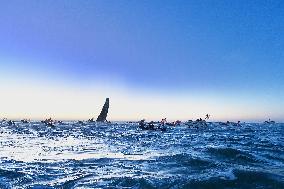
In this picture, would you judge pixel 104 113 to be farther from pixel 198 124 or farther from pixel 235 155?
pixel 235 155

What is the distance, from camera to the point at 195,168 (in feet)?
55.7

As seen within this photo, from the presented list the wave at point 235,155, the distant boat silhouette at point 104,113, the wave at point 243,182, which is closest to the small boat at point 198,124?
the distant boat silhouette at point 104,113

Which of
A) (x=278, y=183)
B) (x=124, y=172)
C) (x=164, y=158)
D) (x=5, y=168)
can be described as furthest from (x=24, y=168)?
(x=278, y=183)

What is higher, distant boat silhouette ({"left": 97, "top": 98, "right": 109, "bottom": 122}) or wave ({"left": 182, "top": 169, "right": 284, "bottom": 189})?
distant boat silhouette ({"left": 97, "top": 98, "right": 109, "bottom": 122})

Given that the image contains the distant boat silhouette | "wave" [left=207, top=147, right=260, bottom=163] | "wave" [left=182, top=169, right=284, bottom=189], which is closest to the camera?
"wave" [left=182, top=169, right=284, bottom=189]

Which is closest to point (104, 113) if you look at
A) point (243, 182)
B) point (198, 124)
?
point (198, 124)

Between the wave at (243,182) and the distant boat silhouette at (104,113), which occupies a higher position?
the distant boat silhouette at (104,113)

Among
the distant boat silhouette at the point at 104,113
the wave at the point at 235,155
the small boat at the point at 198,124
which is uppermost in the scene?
the distant boat silhouette at the point at 104,113

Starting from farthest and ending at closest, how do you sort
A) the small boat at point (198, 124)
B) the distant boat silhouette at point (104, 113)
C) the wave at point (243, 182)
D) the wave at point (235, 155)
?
the distant boat silhouette at point (104, 113) < the small boat at point (198, 124) < the wave at point (235, 155) < the wave at point (243, 182)

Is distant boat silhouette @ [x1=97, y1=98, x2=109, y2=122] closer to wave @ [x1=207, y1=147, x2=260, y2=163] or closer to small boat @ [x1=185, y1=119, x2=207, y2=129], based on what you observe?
small boat @ [x1=185, y1=119, x2=207, y2=129]

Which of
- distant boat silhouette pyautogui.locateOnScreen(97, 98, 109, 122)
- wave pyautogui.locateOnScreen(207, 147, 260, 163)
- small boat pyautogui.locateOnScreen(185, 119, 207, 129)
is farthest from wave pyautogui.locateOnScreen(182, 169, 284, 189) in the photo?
distant boat silhouette pyautogui.locateOnScreen(97, 98, 109, 122)

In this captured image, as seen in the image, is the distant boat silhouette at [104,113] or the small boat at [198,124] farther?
the distant boat silhouette at [104,113]

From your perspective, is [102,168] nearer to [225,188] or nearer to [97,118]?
[225,188]

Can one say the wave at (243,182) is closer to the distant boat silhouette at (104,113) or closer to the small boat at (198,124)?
the small boat at (198,124)
